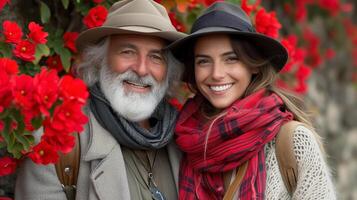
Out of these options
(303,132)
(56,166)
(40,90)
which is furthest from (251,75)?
(40,90)

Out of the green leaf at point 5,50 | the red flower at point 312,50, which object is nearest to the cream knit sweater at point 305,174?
the green leaf at point 5,50

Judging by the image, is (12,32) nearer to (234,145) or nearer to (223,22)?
(223,22)

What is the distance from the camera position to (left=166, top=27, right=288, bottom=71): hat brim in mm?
2912

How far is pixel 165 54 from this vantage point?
3182 mm

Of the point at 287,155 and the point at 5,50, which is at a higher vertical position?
the point at 5,50

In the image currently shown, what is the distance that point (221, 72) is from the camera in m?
2.94

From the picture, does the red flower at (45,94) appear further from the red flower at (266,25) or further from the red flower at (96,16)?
the red flower at (266,25)

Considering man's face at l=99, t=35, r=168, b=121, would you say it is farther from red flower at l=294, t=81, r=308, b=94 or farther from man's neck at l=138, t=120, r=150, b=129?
red flower at l=294, t=81, r=308, b=94

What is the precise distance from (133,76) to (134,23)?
259mm

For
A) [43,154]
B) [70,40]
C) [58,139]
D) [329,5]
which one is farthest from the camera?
[329,5]

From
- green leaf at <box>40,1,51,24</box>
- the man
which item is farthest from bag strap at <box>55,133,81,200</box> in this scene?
green leaf at <box>40,1,51,24</box>

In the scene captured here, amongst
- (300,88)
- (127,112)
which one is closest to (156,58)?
(127,112)

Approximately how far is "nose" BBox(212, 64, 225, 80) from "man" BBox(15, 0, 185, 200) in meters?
0.29

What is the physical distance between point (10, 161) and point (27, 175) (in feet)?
0.32
